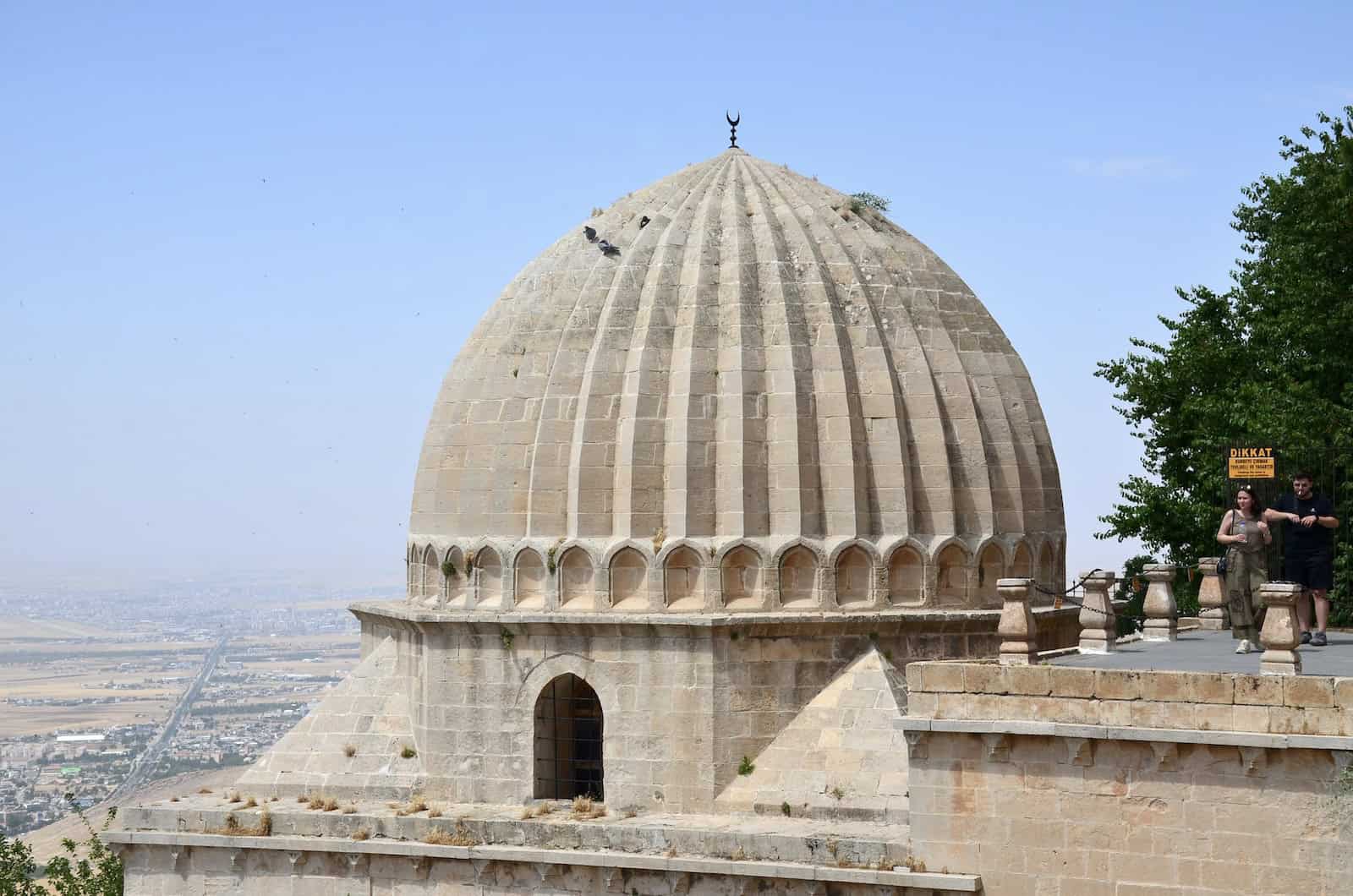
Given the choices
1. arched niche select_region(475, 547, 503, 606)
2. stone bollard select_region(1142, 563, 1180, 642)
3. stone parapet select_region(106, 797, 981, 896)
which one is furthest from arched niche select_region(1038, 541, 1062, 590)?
arched niche select_region(475, 547, 503, 606)

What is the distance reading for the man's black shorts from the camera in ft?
66.6

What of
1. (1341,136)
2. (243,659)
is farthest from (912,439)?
(243,659)

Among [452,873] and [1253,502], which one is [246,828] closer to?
[452,873]

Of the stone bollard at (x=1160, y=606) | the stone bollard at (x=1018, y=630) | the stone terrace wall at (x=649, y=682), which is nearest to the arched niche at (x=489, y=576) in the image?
the stone terrace wall at (x=649, y=682)

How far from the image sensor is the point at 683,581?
21.2 meters

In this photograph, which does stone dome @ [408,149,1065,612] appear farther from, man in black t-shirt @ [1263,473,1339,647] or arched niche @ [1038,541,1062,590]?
man in black t-shirt @ [1263,473,1339,647]

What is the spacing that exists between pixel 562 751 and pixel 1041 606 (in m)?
6.06

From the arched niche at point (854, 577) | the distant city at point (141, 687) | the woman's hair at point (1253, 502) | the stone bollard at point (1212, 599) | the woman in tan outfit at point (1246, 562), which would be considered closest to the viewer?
the woman in tan outfit at point (1246, 562)

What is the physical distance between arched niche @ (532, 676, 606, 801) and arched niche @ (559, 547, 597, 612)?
849 mm

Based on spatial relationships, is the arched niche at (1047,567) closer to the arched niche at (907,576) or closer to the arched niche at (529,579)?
the arched niche at (907,576)

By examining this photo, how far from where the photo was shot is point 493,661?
21.6 m

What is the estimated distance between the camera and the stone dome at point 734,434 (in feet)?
69.8

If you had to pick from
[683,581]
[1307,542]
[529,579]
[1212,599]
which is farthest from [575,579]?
[1212,599]

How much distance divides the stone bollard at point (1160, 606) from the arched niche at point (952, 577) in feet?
9.48
